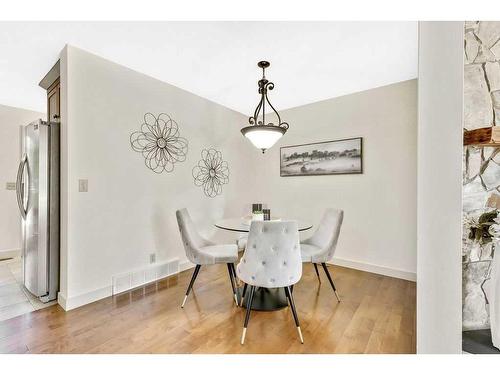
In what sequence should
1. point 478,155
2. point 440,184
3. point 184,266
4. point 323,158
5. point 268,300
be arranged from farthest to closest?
point 323,158, point 184,266, point 268,300, point 478,155, point 440,184

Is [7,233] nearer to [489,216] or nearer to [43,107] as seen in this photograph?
[43,107]

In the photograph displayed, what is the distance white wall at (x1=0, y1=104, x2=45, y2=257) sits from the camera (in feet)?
11.6

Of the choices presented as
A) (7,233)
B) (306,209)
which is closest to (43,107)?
(7,233)

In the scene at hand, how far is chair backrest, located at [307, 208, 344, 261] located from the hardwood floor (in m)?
0.48

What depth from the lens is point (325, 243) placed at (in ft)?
8.32

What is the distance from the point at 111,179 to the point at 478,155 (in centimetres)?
293

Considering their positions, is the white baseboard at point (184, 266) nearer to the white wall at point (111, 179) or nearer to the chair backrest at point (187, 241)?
the white wall at point (111, 179)

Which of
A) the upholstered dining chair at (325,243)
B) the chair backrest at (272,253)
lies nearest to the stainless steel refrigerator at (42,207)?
the chair backrest at (272,253)

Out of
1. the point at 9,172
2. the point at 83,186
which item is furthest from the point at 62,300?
the point at 9,172

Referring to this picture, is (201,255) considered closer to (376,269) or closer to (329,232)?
(329,232)
